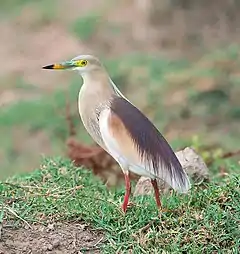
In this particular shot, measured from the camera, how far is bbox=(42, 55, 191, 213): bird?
2.92m

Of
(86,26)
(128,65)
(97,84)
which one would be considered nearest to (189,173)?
(97,84)

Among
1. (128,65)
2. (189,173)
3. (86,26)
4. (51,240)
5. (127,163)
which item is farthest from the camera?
(86,26)

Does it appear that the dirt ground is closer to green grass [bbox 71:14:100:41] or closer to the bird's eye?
the bird's eye

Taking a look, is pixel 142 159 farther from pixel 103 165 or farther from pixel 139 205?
pixel 103 165

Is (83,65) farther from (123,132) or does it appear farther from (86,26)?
(86,26)

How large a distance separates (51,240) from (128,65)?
5.14 m

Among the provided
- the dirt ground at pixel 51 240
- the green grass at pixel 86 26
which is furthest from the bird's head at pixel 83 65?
the green grass at pixel 86 26

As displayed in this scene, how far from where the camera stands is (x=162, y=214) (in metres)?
2.94

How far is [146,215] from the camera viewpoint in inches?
117

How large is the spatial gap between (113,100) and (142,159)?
261 millimetres

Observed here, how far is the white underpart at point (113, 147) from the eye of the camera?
2.92m

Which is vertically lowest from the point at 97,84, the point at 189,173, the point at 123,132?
the point at 189,173

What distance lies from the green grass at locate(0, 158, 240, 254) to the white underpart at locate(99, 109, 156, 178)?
170 millimetres

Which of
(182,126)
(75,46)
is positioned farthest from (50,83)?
(182,126)
